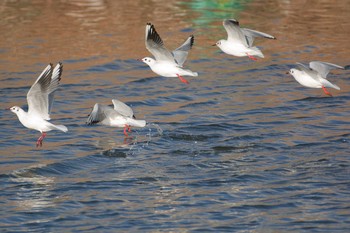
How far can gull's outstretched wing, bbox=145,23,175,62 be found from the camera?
15.4 m

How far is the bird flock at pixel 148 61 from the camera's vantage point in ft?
46.7

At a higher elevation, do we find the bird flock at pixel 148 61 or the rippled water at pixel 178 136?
the bird flock at pixel 148 61

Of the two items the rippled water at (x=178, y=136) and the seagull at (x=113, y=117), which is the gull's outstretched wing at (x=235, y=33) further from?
the seagull at (x=113, y=117)

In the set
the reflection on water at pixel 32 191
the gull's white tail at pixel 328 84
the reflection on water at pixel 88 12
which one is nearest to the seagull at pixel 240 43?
the gull's white tail at pixel 328 84

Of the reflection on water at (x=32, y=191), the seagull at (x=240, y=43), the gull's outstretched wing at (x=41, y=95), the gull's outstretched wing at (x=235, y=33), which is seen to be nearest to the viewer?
the reflection on water at (x=32, y=191)

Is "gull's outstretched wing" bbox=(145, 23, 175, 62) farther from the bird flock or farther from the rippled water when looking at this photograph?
the rippled water

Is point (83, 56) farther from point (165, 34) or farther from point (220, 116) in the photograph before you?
point (220, 116)

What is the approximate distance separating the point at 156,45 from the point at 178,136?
5.23 feet

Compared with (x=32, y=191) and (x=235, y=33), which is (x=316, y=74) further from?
(x=32, y=191)

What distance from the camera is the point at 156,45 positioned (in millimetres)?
15859

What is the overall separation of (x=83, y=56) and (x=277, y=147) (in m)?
7.99

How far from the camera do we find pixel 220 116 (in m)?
17.7

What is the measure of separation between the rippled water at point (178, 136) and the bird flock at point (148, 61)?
55 centimetres

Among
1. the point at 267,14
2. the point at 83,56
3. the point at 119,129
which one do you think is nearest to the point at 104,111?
the point at 119,129
